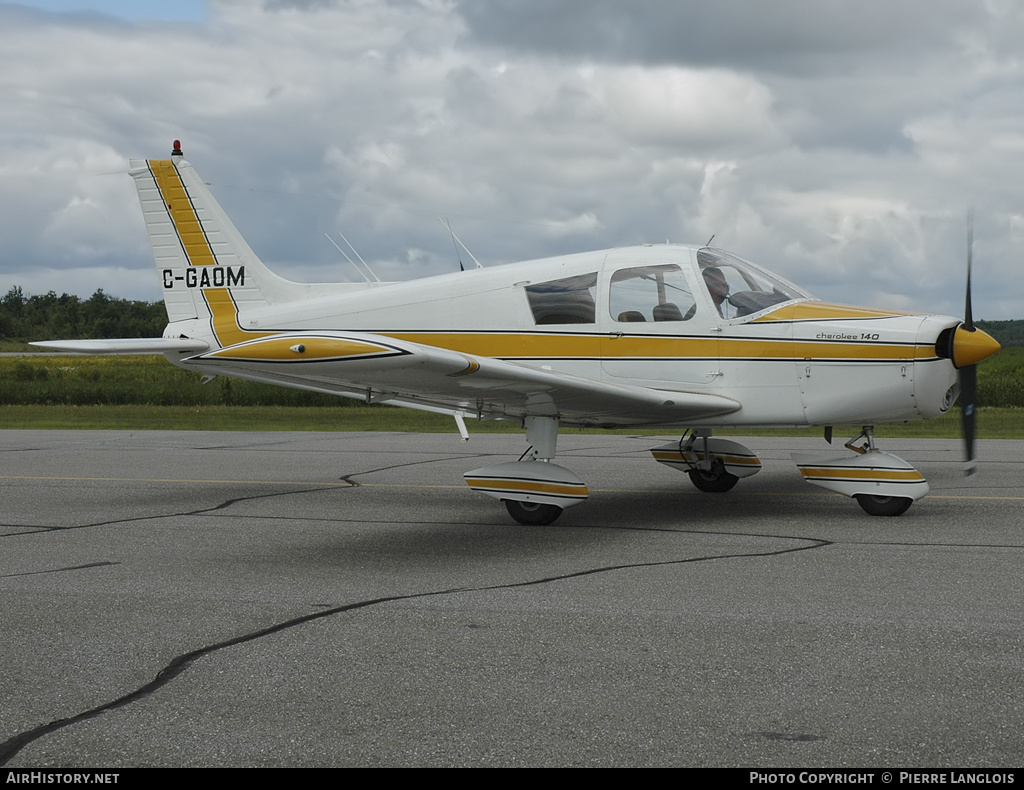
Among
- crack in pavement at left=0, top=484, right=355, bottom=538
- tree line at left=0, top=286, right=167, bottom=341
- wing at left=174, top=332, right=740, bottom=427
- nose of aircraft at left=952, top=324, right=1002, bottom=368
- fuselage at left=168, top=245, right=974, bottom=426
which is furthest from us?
tree line at left=0, top=286, right=167, bottom=341

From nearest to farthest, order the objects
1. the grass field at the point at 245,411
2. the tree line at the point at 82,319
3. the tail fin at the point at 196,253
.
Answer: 1. the tail fin at the point at 196,253
2. the grass field at the point at 245,411
3. the tree line at the point at 82,319

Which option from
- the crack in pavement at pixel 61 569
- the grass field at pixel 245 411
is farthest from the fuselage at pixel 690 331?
the grass field at pixel 245 411

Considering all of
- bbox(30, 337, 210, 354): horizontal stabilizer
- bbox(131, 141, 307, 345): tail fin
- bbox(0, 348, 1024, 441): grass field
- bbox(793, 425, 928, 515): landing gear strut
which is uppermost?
bbox(131, 141, 307, 345): tail fin

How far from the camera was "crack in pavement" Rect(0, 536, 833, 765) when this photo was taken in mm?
3850

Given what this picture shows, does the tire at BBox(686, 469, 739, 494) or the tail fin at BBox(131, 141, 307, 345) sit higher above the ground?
the tail fin at BBox(131, 141, 307, 345)

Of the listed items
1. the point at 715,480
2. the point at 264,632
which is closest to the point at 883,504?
the point at 715,480

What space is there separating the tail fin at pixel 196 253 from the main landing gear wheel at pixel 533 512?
4061 mm

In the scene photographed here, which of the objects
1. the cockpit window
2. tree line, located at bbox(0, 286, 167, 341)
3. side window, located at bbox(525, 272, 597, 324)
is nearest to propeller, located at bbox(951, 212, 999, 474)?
the cockpit window

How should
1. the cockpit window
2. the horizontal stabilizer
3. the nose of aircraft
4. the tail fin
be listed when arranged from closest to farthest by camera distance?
1. the nose of aircraft
2. the cockpit window
3. the horizontal stabilizer
4. the tail fin

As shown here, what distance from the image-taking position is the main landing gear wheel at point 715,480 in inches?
435

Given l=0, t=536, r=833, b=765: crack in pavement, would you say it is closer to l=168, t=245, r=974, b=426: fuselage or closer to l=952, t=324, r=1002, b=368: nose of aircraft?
l=168, t=245, r=974, b=426: fuselage

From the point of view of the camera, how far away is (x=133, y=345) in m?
10.7

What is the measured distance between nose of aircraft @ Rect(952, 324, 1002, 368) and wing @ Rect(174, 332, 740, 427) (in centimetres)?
190

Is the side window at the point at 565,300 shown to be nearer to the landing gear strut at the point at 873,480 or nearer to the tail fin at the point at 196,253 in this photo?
the landing gear strut at the point at 873,480
